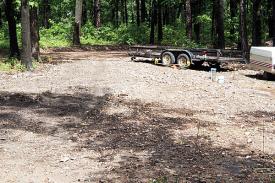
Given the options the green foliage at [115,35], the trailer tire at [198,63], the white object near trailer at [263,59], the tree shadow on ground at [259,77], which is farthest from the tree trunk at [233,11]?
the white object near trailer at [263,59]

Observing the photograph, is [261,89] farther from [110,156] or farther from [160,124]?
[110,156]

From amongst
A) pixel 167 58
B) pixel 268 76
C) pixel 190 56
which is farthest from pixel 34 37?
pixel 268 76

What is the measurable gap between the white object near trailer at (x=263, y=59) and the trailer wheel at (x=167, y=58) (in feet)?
11.9

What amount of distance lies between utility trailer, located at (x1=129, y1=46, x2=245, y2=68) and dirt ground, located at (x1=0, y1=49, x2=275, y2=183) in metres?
2.65

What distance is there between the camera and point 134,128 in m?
11.0

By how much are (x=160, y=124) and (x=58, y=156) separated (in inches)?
130

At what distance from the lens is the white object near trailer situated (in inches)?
747

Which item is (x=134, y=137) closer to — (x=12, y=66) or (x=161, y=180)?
(x=161, y=180)

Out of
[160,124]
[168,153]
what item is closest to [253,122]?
[160,124]

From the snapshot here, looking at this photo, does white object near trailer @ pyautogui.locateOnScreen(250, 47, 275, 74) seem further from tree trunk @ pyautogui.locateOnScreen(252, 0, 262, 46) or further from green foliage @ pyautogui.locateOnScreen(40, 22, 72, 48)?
green foliage @ pyautogui.locateOnScreen(40, 22, 72, 48)

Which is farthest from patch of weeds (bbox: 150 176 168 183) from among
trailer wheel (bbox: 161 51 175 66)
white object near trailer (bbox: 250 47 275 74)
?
trailer wheel (bbox: 161 51 175 66)

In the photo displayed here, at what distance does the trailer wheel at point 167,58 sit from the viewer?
21.9m

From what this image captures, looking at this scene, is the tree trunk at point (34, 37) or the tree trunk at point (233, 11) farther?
the tree trunk at point (233, 11)

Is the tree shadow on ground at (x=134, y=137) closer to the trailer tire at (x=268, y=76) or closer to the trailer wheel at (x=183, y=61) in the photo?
the trailer wheel at (x=183, y=61)
